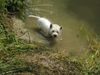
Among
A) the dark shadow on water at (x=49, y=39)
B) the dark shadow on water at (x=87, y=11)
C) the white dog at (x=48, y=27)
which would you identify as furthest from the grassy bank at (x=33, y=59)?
the dark shadow on water at (x=87, y=11)

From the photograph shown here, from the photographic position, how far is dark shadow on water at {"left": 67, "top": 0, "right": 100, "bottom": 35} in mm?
7352

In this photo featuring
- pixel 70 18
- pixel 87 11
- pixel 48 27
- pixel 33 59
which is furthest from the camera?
pixel 87 11

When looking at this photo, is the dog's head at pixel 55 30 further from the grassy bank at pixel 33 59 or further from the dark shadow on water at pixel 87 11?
the dark shadow on water at pixel 87 11

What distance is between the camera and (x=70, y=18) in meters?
7.25

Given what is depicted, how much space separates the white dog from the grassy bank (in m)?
0.54

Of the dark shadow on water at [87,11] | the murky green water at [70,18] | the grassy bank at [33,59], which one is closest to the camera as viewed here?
the grassy bank at [33,59]

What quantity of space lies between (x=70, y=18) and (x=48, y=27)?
79 cm

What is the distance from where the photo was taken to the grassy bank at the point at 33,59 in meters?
4.92

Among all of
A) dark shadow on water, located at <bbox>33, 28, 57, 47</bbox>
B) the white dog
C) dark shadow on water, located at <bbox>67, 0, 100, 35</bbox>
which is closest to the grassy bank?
dark shadow on water, located at <bbox>33, 28, 57, 47</bbox>

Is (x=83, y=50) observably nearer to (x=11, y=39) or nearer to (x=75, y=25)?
(x=75, y=25)

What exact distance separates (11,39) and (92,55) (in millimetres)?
1407

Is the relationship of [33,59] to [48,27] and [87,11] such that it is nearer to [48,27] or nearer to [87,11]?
[48,27]

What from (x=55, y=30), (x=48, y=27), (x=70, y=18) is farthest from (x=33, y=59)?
(x=70, y=18)

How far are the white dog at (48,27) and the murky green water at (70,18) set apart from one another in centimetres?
14
